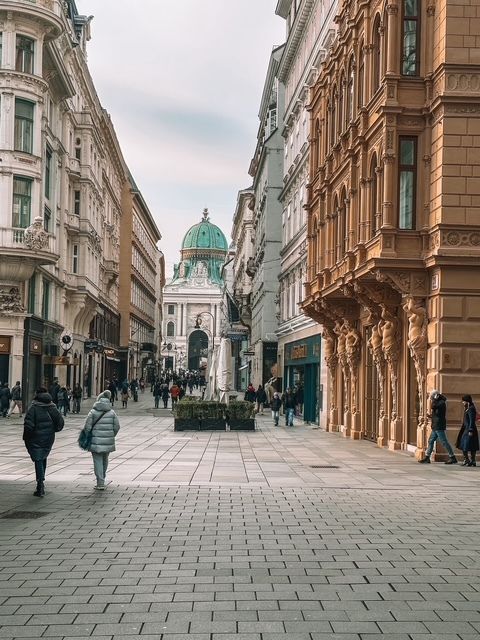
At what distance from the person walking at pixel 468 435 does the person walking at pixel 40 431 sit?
348 inches

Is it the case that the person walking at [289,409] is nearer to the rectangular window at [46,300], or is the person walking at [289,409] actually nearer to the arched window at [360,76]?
the rectangular window at [46,300]

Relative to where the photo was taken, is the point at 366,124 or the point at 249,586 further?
the point at 366,124

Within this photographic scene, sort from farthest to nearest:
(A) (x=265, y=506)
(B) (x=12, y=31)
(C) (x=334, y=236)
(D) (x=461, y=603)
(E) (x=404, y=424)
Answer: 1. (B) (x=12, y=31)
2. (C) (x=334, y=236)
3. (E) (x=404, y=424)
4. (A) (x=265, y=506)
5. (D) (x=461, y=603)

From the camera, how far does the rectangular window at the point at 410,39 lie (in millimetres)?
21641

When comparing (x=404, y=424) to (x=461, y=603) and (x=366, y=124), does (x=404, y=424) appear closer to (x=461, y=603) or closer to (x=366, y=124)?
(x=366, y=124)

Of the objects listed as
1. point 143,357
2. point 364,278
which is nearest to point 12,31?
point 364,278

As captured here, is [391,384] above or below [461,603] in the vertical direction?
above

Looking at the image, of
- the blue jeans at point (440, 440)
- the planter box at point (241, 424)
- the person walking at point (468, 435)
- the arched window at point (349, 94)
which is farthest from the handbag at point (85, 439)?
the planter box at point (241, 424)

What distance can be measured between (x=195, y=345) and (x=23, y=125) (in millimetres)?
147793

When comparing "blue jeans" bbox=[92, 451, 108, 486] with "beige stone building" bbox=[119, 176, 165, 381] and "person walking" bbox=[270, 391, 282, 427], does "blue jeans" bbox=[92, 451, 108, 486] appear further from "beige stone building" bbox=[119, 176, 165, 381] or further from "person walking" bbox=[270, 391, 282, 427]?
"beige stone building" bbox=[119, 176, 165, 381]

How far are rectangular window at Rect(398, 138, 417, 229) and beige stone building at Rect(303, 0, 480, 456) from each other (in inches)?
1.0

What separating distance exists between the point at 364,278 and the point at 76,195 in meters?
34.7

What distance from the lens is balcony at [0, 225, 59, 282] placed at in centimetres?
3697

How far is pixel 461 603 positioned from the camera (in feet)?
24.8
